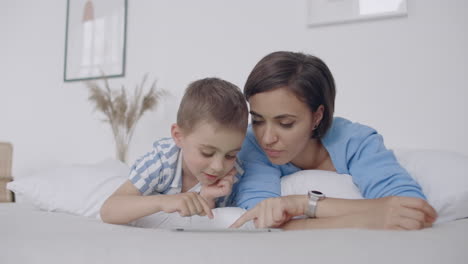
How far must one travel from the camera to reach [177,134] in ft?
3.69

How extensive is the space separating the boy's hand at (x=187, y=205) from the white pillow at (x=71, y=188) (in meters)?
0.53

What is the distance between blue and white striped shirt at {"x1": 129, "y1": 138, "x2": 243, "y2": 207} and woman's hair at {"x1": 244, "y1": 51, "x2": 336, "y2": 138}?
0.91 ft

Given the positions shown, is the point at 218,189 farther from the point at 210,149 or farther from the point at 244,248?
the point at 244,248

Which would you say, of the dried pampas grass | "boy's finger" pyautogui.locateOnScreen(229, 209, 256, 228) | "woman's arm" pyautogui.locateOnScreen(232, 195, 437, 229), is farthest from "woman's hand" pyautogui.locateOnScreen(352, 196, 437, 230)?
the dried pampas grass

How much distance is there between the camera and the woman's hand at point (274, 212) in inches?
34.6

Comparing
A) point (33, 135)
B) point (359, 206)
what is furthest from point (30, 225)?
point (33, 135)

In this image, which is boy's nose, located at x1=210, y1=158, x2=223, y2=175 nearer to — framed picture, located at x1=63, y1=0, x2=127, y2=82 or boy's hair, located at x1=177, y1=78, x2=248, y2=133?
boy's hair, located at x1=177, y1=78, x2=248, y2=133

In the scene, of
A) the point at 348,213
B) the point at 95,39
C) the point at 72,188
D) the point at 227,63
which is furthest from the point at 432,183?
the point at 95,39

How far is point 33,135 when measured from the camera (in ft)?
10.1

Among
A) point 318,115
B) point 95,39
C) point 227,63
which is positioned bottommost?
point 318,115

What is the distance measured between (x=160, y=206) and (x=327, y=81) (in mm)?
657

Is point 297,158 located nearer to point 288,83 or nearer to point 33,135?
point 288,83

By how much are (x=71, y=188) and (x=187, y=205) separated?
2.47ft

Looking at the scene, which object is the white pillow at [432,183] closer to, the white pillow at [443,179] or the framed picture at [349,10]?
the white pillow at [443,179]
